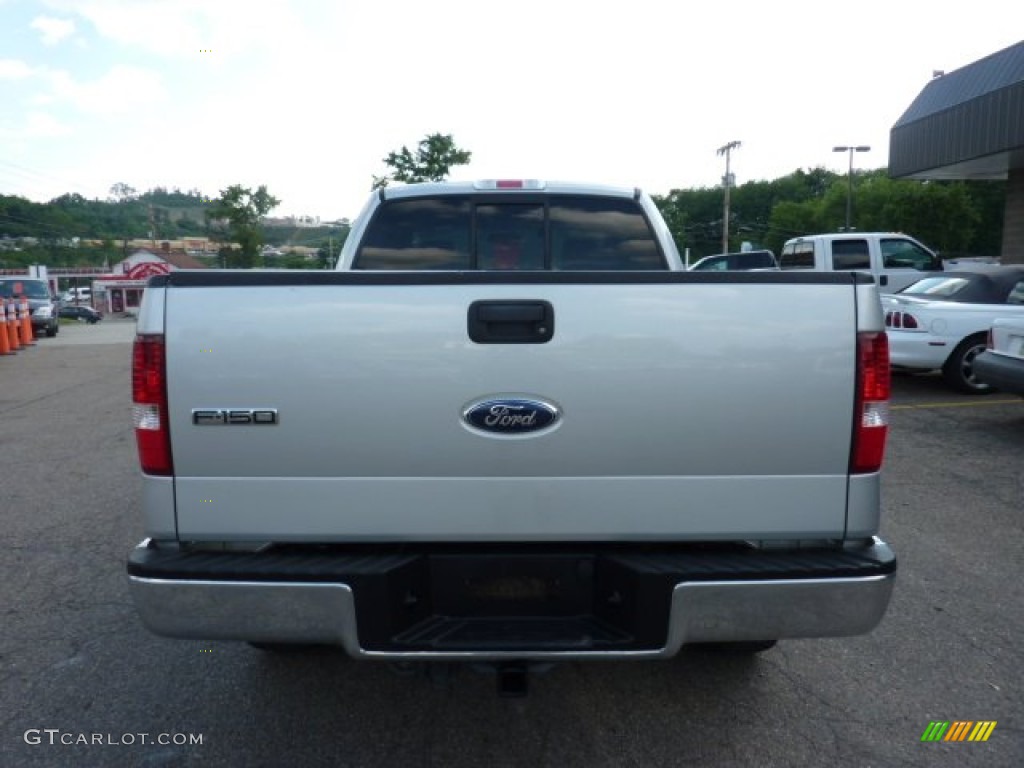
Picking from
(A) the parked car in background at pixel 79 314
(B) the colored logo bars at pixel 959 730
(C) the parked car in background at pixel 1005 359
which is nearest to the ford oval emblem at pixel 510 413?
(B) the colored logo bars at pixel 959 730

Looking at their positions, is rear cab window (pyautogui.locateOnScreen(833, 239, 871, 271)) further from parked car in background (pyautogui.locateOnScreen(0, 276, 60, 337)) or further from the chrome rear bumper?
parked car in background (pyautogui.locateOnScreen(0, 276, 60, 337))

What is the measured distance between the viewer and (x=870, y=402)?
2.43 meters

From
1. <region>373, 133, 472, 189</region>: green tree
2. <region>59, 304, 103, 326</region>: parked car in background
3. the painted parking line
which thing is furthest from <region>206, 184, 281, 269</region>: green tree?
the painted parking line

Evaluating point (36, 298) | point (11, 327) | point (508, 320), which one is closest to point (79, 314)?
point (36, 298)

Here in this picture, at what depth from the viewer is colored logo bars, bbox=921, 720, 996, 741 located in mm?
2904

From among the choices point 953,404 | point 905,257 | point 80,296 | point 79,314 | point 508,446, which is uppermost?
point 905,257

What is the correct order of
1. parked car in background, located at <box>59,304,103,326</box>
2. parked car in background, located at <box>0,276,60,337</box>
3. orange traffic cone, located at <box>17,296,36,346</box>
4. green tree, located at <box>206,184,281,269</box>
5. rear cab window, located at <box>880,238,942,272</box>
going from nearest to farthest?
rear cab window, located at <box>880,238,942,272</box>, orange traffic cone, located at <box>17,296,36,346</box>, parked car in background, located at <box>0,276,60,337</box>, parked car in background, located at <box>59,304,103,326</box>, green tree, located at <box>206,184,281,269</box>

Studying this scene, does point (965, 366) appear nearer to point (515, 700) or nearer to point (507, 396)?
point (515, 700)

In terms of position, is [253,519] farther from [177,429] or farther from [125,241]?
[125,241]

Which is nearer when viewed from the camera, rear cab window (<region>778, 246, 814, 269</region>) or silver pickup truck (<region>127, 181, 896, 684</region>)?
silver pickup truck (<region>127, 181, 896, 684</region>)

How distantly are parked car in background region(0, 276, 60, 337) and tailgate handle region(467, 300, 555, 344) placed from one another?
25.7 metres

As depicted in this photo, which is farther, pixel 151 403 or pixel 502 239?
pixel 502 239

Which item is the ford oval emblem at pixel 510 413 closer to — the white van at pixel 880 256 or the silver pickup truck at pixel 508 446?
the silver pickup truck at pixel 508 446

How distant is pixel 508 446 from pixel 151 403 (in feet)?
3.51
